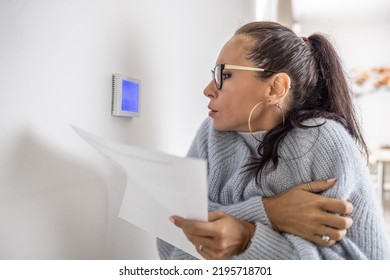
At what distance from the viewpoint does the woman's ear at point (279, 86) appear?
774 millimetres

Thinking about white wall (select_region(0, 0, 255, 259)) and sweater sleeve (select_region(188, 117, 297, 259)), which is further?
sweater sleeve (select_region(188, 117, 297, 259))

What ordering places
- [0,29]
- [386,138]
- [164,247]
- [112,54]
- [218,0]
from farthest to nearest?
[386,138]
[218,0]
[164,247]
[112,54]
[0,29]

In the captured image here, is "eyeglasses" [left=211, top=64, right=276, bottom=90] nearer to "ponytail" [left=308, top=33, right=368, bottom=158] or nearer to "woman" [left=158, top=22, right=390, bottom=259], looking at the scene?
"woman" [left=158, top=22, right=390, bottom=259]

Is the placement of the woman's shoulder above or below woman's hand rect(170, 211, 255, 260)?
above

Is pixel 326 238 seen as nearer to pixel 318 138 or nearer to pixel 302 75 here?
pixel 318 138

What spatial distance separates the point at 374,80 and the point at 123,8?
374 centimetres

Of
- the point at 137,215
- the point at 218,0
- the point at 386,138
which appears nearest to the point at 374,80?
the point at 386,138

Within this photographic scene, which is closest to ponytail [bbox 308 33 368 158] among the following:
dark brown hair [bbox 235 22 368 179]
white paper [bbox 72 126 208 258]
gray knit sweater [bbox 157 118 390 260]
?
dark brown hair [bbox 235 22 368 179]

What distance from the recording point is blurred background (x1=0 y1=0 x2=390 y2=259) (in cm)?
51

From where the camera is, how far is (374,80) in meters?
3.92

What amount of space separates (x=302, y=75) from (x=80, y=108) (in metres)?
0.46

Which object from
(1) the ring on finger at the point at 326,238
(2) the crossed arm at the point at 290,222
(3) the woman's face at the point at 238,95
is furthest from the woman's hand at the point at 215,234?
(3) the woman's face at the point at 238,95

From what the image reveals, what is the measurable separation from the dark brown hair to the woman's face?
0.06 ft
